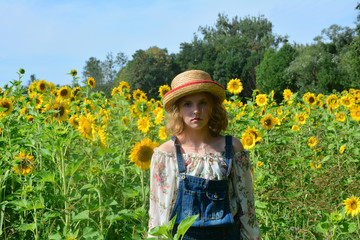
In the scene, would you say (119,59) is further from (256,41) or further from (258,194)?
(258,194)

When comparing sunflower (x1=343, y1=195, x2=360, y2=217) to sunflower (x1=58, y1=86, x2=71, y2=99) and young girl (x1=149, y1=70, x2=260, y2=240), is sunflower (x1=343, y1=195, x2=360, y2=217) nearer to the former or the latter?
young girl (x1=149, y1=70, x2=260, y2=240)

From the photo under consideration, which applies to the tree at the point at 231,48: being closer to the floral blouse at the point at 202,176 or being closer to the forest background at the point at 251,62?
the forest background at the point at 251,62

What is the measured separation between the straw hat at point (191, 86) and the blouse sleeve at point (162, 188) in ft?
0.91

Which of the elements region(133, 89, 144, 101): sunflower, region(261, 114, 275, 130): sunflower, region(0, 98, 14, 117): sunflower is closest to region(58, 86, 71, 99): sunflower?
region(0, 98, 14, 117): sunflower

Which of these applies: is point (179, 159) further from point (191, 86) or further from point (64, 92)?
point (64, 92)

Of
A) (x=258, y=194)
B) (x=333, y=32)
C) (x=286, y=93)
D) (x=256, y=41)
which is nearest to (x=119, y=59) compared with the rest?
(x=256, y=41)

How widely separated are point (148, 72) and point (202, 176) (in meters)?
39.7

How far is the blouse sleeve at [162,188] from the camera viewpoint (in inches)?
73.1

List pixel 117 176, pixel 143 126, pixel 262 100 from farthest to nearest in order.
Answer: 1. pixel 262 100
2. pixel 143 126
3. pixel 117 176

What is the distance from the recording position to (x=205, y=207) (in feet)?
5.90

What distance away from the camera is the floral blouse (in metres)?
1.86

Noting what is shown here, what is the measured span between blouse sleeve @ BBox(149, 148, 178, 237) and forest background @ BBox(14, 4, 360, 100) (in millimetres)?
8848

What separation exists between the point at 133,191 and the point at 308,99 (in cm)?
376

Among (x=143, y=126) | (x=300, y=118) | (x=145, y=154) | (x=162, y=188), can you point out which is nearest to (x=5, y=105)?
(x=143, y=126)
